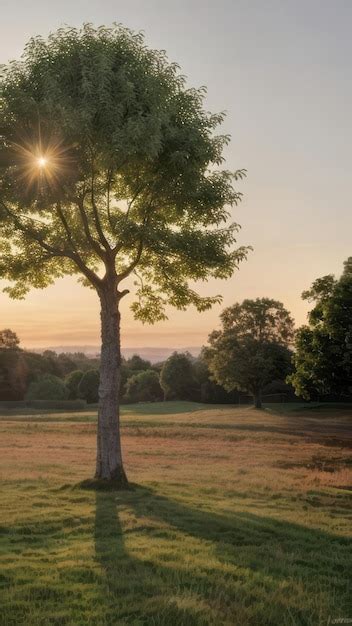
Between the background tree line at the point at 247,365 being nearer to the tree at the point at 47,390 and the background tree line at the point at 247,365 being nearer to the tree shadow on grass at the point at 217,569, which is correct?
A: the tree at the point at 47,390

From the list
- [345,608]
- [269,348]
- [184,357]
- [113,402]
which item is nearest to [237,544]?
[345,608]

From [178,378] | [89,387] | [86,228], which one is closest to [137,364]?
[89,387]

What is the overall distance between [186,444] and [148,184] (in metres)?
25.1

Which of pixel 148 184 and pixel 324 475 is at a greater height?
pixel 148 184

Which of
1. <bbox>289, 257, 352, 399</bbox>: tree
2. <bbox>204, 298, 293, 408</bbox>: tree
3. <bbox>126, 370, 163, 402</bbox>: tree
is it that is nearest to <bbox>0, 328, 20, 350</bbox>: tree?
<bbox>126, 370, 163, 402</bbox>: tree

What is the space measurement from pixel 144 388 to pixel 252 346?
4760cm

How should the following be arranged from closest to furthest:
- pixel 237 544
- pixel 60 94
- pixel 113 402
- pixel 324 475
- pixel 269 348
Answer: pixel 237 544 → pixel 60 94 → pixel 113 402 → pixel 324 475 → pixel 269 348

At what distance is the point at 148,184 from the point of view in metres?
22.2

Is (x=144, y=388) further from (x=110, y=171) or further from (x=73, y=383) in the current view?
(x=110, y=171)

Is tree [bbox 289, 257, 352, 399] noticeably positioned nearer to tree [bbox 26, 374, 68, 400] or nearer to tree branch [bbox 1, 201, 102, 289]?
tree branch [bbox 1, 201, 102, 289]

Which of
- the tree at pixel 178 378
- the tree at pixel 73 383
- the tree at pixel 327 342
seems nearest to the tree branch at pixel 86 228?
the tree at pixel 327 342

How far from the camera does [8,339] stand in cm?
11981

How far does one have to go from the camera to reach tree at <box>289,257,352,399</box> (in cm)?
3872

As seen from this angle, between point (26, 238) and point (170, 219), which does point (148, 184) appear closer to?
point (170, 219)
